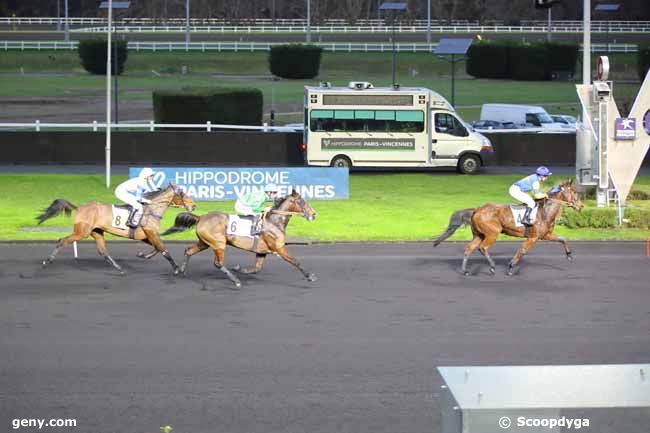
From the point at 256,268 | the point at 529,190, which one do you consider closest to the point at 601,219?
the point at 529,190

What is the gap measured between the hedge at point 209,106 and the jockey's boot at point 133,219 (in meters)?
23.1

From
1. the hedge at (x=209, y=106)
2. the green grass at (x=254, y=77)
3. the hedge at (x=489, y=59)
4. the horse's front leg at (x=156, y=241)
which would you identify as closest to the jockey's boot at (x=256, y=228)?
the horse's front leg at (x=156, y=241)

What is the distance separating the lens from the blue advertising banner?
2688cm

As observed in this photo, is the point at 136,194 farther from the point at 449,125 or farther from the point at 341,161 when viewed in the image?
the point at 449,125

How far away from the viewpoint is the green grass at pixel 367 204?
77.3 feet

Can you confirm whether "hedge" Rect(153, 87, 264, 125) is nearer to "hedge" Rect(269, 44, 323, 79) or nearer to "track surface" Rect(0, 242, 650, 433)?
"track surface" Rect(0, 242, 650, 433)

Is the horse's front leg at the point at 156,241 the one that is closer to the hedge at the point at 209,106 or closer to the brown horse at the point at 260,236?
the brown horse at the point at 260,236

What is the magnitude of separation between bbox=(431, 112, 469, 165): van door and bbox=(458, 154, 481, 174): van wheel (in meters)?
0.25

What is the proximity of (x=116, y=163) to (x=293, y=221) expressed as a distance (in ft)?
42.2

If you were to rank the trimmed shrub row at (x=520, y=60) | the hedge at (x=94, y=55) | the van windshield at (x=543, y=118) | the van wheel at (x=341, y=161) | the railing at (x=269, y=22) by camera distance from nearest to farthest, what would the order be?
the van wheel at (x=341, y=161) → the van windshield at (x=543, y=118) → the hedge at (x=94, y=55) → the trimmed shrub row at (x=520, y=60) → the railing at (x=269, y=22)

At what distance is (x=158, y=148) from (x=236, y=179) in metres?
10.1

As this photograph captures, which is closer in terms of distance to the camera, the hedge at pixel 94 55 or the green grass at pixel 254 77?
the green grass at pixel 254 77

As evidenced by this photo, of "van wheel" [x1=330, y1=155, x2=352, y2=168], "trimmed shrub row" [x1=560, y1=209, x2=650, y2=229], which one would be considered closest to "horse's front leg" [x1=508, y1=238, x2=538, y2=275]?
"trimmed shrub row" [x1=560, y1=209, x2=650, y2=229]

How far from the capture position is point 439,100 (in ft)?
114
